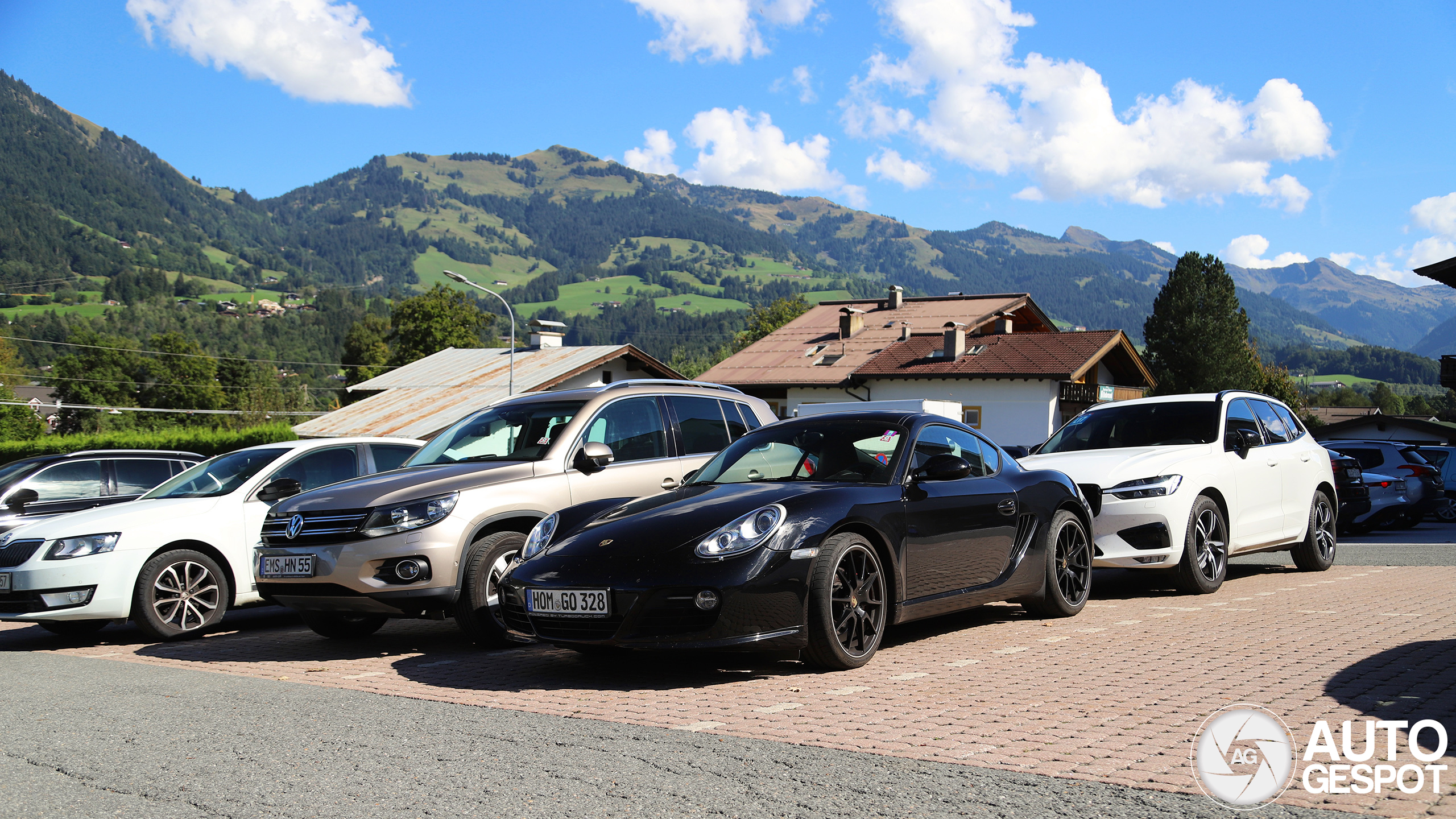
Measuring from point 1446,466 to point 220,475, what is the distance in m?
23.7

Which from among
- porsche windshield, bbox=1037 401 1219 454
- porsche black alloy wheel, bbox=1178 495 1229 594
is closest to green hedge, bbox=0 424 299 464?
porsche windshield, bbox=1037 401 1219 454

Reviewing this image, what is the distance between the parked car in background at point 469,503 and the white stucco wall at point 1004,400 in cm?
3394

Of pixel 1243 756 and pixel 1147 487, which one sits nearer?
pixel 1243 756

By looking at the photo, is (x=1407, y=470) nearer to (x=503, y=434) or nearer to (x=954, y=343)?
(x=503, y=434)

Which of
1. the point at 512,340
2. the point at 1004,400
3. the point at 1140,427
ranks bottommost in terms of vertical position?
the point at 1140,427

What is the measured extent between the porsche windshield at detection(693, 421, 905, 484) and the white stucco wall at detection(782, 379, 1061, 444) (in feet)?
114

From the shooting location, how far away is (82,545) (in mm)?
8477

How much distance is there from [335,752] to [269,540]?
346 cm

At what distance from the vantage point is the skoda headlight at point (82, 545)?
8406mm

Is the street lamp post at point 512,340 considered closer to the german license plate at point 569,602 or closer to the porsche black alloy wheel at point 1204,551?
the porsche black alloy wheel at point 1204,551

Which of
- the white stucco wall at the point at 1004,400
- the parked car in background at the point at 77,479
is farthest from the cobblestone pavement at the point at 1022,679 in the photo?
the white stucco wall at the point at 1004,400

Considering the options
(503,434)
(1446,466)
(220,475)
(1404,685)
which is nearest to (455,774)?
(1404,685)

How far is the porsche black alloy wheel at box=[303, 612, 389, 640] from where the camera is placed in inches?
324

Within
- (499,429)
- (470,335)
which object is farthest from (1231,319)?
(499,429)
